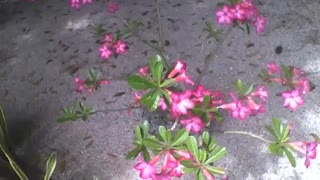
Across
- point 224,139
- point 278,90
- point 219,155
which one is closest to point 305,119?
point 278,90

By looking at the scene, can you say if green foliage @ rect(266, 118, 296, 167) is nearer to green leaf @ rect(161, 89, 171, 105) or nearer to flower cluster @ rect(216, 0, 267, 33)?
green leaf @ rect(161, 89, 171, 105)

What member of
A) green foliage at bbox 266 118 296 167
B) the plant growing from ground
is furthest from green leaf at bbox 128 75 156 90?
green foliage at bbox 266 118 296 167

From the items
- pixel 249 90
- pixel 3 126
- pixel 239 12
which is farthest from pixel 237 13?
pixel 3 126

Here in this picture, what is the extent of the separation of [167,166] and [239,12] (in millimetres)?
563

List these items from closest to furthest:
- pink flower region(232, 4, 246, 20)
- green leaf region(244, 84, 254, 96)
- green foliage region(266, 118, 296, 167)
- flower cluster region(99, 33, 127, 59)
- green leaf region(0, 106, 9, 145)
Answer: green foliage region(266, 118, 296, 167), green leaf region(244, 84, 254, 96), pink flower region(232, 4, 246, 20), green leaf region(0, 106, 9, 145), flower cluster region(99, 33, 127, 59)

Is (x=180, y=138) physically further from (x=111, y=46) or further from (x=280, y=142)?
(x=111, y=46)

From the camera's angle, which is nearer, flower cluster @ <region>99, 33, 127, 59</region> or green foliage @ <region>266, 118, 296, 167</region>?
green foliage @ <region>266, 118, 296, 167</region>

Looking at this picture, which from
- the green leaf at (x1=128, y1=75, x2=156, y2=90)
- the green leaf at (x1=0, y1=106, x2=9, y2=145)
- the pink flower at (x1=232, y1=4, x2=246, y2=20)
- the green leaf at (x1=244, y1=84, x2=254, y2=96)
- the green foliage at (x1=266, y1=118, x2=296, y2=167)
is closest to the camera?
the green leaf at (x1=128, y1=75, x2=156, y2=90)

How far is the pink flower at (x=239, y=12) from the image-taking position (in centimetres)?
131

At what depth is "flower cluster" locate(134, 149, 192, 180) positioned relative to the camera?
95 centimetres


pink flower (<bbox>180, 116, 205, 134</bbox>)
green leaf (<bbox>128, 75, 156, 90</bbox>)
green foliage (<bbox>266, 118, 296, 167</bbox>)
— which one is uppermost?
green leaf (<bbox>128, 75, 156, 90</bbox>)

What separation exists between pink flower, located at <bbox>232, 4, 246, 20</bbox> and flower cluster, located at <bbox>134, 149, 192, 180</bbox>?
51 cm

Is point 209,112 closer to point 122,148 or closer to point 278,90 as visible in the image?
point 122,148

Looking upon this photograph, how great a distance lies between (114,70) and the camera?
6.81ft
